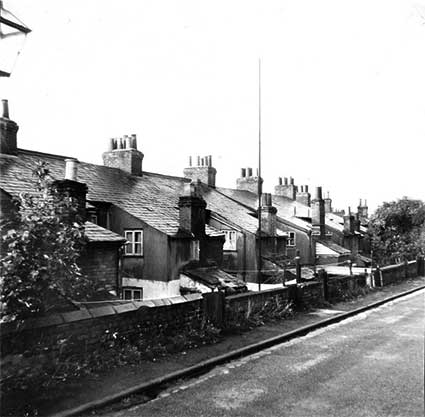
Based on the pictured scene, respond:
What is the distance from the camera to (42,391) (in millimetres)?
6281

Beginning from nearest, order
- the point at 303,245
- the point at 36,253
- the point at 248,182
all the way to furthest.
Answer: the point at 36,253
the point at 303,245
the point at 248,182

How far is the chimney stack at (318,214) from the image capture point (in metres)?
34.0

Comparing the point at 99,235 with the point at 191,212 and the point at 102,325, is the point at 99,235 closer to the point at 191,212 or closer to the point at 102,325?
the point at 191,212

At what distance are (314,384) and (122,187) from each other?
51.4 ft

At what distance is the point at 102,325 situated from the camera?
777 centimetres

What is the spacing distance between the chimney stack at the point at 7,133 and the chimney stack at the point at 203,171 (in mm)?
15561

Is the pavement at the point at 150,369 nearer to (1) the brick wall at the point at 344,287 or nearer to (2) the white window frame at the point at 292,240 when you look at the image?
(1) the brick wall at the point at 344,287

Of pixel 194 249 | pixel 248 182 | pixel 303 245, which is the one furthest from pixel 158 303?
pixel 248 182

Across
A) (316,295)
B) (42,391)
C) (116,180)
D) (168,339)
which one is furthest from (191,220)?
(42,391)

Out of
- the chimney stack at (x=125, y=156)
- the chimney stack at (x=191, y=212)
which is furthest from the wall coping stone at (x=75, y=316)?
the chimney stack at (x=125, y=156)

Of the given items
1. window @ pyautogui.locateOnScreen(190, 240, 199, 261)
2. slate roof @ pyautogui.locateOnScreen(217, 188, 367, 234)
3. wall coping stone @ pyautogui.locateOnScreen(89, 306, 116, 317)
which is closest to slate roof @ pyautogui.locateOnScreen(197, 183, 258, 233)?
slate roof @ pyautogui.locateOnScreen(217, 188, 367, 234)

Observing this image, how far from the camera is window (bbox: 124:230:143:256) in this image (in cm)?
1841

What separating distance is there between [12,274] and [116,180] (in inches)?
605

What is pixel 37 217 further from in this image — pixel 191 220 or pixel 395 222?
pixel 395 222
